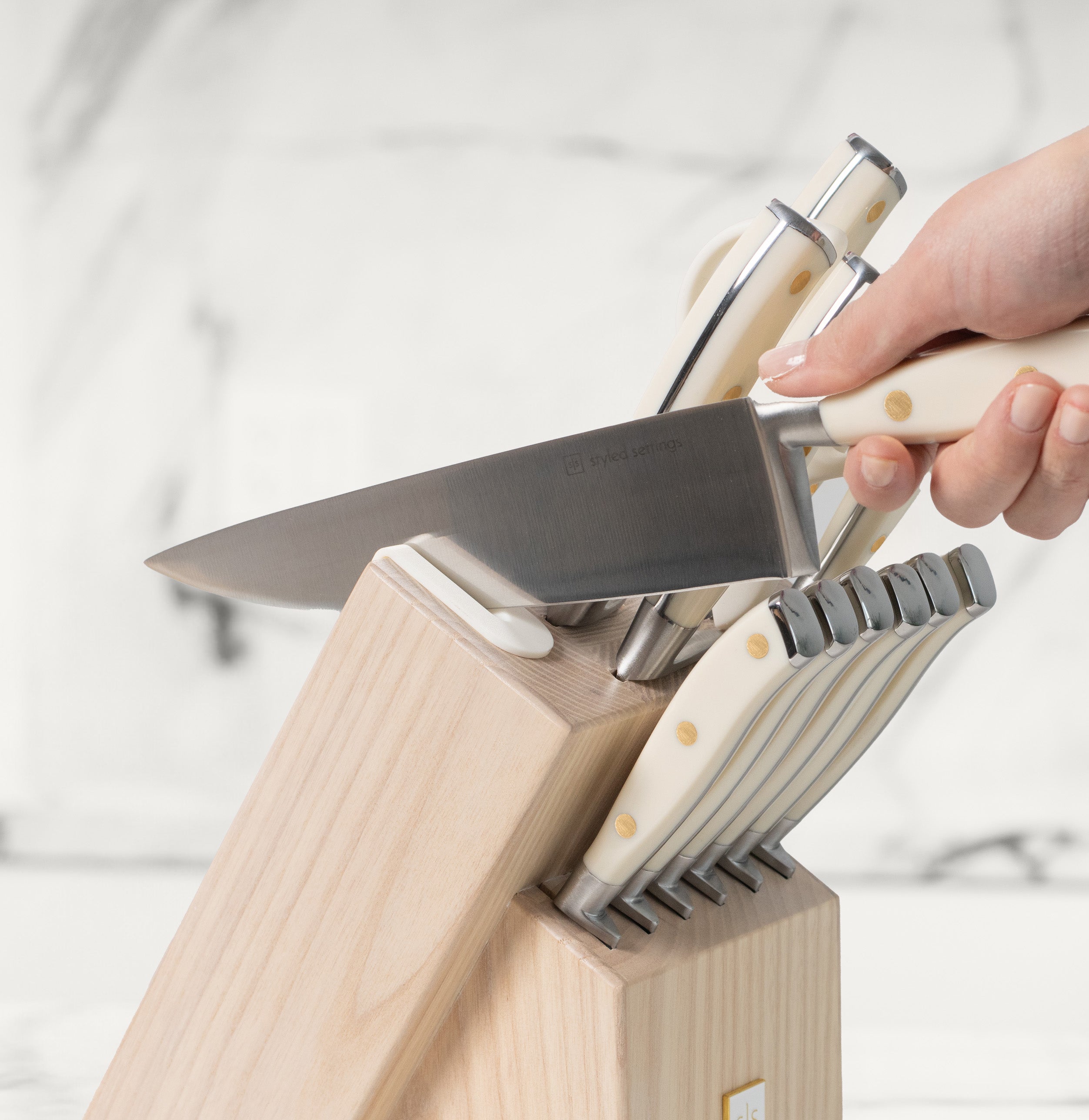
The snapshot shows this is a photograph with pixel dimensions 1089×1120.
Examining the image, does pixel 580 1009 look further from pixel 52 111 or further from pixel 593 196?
pixel 52 111

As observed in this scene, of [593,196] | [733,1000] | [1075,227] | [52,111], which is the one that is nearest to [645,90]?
[593,196]

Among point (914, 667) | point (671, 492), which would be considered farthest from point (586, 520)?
point (914, 667)

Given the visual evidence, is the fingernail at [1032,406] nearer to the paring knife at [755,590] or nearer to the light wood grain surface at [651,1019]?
the paring knife at [755,590]

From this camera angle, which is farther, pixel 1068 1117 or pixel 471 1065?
pixel 1068 1117

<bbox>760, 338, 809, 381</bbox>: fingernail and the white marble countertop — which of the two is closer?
<bbox>760, 338, 809, 381</bbox>: fingernail

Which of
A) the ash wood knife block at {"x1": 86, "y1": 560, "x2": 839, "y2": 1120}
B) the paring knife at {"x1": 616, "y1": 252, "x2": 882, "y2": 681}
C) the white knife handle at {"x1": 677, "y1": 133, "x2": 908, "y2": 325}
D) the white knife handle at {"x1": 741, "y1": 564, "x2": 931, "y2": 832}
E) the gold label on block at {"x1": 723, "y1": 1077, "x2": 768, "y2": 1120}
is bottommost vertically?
the gold label on block at {"x1": 723, "y1": 1077, "x2": 768, "y2": 1120}

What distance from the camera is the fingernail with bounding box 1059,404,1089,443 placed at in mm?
371

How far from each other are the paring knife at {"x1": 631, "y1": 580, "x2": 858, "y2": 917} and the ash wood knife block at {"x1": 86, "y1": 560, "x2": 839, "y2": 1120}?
2 centimetres

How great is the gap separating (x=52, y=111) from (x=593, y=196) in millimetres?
505

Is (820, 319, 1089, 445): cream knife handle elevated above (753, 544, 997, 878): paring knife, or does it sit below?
above

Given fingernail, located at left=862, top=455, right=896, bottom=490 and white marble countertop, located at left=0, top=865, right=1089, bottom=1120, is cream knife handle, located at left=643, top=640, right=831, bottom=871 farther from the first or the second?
white marble countertop, located at left=0, top=865, right=1089, bottom=1120

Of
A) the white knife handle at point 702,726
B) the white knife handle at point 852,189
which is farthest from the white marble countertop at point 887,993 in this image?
the white knife handle at point 852,189

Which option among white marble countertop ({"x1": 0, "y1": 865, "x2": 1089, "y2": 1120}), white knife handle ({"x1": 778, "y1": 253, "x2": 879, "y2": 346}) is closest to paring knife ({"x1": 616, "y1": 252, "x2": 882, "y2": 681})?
white knife handle ({"x1": 778, "y1": 253, "x2": 879, "y2": 346})

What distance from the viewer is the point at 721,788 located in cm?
43
